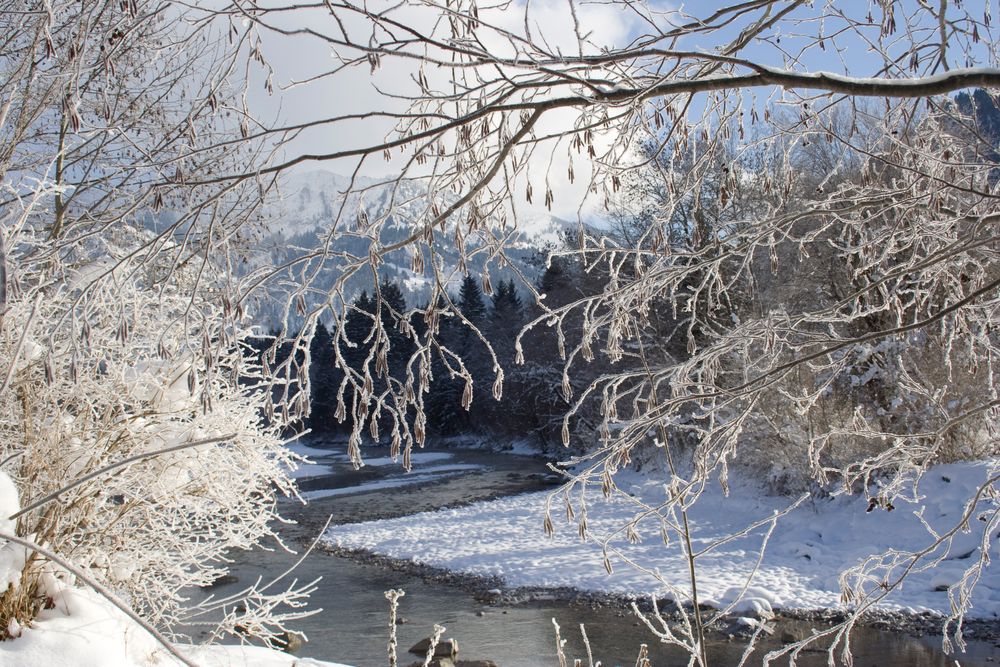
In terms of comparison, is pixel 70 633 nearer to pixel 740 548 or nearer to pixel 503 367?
Result: pixel 740 548

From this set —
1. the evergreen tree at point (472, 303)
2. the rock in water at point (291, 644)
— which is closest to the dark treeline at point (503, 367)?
the evergreen tree at point (472, 303)

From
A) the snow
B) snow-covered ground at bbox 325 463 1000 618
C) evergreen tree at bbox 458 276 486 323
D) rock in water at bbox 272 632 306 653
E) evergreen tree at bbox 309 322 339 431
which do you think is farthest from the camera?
evergreen tree at bbox 309 322 339 431

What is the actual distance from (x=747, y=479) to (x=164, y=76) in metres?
14.2

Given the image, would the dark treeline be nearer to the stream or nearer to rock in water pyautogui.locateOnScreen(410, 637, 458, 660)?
the stream

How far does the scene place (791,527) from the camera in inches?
569

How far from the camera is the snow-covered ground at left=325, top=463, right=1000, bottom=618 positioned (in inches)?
440

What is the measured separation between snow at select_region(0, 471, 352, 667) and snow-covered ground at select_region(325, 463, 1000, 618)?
5.38m

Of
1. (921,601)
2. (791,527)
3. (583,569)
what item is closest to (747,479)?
(791,527)

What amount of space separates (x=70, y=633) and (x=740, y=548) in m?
11.3

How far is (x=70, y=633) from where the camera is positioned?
17.2 ft

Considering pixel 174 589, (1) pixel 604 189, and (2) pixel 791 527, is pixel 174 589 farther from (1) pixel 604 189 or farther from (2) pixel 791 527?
(2) pixel 791 527

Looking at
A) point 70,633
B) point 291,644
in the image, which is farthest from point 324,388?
point 70,633

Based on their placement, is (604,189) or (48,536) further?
(48,536)

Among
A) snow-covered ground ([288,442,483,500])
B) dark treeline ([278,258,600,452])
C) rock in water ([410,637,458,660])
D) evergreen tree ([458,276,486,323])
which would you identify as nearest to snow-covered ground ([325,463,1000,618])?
rock in water ([410,637,458,660])
